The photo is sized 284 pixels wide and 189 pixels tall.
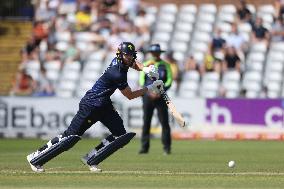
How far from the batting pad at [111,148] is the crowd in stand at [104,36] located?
13.3 m

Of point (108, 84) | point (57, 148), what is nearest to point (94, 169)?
point (57, 148)

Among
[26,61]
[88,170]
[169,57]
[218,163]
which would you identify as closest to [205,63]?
[169,57]

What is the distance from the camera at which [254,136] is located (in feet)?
88.3

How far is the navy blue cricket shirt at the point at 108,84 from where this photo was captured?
1507 centimetres

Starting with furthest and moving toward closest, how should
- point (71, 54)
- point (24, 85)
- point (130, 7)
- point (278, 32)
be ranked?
1. point (130, 7)
2. point (71, 54)
3. point (24, 85)
4. point (278, 32)

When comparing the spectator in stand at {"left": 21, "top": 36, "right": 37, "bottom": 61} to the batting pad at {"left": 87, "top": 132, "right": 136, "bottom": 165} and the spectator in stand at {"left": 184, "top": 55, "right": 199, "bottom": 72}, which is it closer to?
the spectator in stand at {"left": 184, "top": 55, "right": 199, "bottom": 72}

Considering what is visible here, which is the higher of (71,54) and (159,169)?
(71,54)

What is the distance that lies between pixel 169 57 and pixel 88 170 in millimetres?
13550

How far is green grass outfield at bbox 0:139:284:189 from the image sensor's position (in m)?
13.2

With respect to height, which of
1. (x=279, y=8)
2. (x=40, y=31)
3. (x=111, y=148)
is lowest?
(x=111, y=148)

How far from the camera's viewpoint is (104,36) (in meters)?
31.0

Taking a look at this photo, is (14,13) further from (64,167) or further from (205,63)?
(64,167)

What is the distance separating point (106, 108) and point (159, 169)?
4.44ft

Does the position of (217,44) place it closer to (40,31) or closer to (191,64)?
(191,64)
